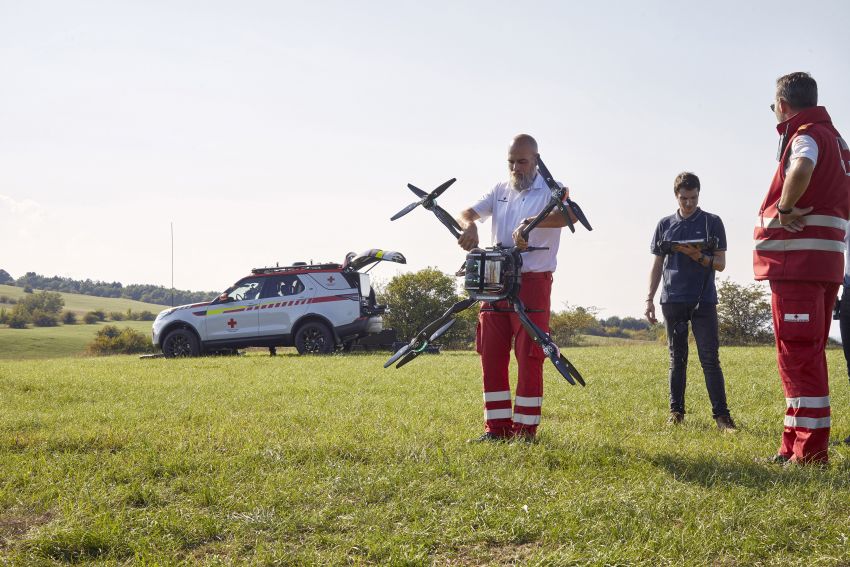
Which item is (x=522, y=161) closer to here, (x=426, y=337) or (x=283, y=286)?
(x=426, y=337)

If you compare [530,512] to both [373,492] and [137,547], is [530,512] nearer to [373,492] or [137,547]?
[373,492]

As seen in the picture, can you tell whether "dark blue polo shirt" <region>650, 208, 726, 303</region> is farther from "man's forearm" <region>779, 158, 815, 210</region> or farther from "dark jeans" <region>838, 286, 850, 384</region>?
"man's forearm" <region>779, 158, 815, 210</region>

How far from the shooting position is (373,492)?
3.49 m

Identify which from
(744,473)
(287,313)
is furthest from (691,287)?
(287,313)

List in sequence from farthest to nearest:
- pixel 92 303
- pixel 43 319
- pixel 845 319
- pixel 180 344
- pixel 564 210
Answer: pixel 92 303 → pixel 43 319 → pixel 180 344 → pixel 845 319 → pixel 564 210

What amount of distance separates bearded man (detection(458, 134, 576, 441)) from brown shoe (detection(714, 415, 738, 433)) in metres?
1.56

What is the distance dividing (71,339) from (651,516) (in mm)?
43241

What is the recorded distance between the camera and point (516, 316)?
4.81 m

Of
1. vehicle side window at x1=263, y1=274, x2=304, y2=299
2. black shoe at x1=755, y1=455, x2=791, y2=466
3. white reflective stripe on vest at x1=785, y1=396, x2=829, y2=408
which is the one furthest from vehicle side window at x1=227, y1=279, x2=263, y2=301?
white reflective stripe on vest at x1=785, y1=396, x2=829, y2=408

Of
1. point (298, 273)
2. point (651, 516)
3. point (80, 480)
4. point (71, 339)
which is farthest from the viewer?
point (71, 339)

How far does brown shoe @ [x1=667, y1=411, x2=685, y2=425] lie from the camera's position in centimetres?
554

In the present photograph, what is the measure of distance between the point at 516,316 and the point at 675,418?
172cm

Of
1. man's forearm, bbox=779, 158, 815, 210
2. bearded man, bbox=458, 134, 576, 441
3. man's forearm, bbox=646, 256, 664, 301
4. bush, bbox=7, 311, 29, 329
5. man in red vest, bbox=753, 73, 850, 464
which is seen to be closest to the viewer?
man's forearm, bbox=779, 158, 815, 210

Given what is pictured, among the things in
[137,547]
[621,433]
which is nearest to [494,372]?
[621,433]
